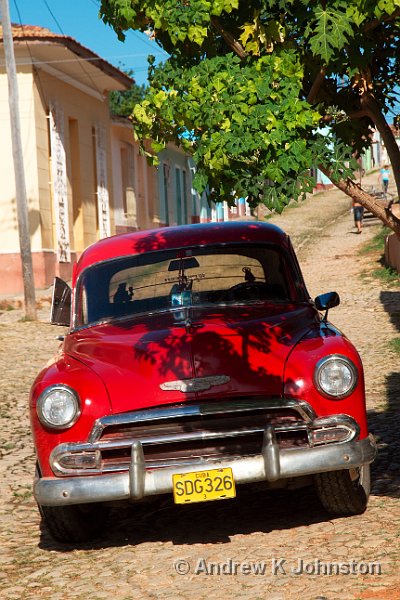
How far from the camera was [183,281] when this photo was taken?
6371 millimetres

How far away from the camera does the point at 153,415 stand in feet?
16.2

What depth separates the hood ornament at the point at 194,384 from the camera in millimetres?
5074

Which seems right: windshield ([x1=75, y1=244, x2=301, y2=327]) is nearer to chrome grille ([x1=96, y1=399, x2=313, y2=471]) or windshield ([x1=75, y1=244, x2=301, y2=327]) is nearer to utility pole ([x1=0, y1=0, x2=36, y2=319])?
chrome grille ([x1=96, y1=399, x2=313, y2=471])

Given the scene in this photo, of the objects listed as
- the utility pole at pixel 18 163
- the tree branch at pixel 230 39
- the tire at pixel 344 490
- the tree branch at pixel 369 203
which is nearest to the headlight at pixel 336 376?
the tire at pixel 344 490

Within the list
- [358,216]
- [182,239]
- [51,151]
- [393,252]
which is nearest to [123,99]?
[358,216]

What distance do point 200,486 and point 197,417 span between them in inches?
13.6

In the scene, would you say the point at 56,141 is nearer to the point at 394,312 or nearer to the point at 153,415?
the point at 394,312

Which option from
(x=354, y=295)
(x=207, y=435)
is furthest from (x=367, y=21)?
(x=354, y=295)

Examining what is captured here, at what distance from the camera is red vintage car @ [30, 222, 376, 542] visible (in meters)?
4.91

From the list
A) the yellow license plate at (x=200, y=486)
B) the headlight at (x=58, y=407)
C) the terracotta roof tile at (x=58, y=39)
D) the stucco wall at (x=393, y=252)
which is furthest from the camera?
the terracotta roof tile at (x=58, y=39)

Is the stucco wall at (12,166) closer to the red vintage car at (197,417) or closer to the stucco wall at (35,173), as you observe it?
the stucco wall at (35,173)

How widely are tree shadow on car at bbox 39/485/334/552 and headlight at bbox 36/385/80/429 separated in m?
0.66

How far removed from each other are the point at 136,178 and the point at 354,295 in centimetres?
1585

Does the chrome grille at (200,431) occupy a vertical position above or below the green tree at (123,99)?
below
